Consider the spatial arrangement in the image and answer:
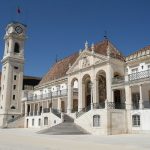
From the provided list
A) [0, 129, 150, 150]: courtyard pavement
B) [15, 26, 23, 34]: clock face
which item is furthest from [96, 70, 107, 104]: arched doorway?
[15, 26, 23, 34]: clock face

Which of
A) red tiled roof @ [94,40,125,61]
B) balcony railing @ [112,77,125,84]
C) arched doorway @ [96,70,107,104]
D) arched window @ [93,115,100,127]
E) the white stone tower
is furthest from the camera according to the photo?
the white stone tower

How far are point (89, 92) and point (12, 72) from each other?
A: 22.7m

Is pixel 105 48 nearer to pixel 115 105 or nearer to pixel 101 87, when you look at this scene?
pixel 101 87

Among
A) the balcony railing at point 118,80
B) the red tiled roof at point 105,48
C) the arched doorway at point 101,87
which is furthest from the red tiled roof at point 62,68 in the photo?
the balcony railing at point 118,80

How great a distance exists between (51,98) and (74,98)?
5.97m

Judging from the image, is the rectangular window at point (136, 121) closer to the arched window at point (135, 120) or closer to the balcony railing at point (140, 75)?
the arched window at point (135, 120)

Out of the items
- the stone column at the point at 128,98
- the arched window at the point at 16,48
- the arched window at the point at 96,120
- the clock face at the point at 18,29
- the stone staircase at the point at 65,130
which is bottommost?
the stone staircase at the point at 65,130

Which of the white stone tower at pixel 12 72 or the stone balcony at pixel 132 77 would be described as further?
the white stone tower at pixel 12 72

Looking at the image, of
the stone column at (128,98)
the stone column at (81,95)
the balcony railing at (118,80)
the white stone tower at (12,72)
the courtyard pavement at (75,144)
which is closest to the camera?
the courtyard pavement at (75,144)

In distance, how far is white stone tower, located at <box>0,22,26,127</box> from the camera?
52.2m

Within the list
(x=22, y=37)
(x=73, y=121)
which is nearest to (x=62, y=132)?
(x=73, y=121)

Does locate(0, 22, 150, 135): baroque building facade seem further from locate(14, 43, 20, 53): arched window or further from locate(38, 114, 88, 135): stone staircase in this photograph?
locate(38, 114, 88, 135): stone staircase

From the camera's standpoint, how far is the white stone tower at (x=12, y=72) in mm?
52188

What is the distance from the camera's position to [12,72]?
176 feet
